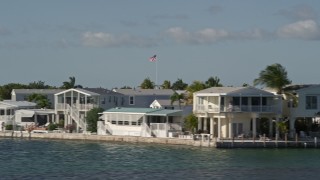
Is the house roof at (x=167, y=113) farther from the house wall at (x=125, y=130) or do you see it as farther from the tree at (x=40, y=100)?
the tree at (x=40, y=100)

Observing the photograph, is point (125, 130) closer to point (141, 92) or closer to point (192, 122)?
point (192, 122)

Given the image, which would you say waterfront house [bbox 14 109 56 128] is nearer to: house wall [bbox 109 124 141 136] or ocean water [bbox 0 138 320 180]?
house wall [bbox 109 124 141 136]

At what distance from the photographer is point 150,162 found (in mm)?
66375

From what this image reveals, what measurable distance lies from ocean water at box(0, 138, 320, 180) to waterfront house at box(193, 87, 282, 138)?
631 cm

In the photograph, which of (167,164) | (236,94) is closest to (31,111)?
(236,94)

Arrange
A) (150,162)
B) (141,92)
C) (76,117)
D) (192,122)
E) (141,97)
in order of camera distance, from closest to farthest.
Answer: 1. (150,162)
2. (192,122)
3. (76,117)
4. (141,97)
5. (141,92)

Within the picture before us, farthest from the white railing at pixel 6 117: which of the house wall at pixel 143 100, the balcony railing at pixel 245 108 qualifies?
the balcony railing at pixel 245 108

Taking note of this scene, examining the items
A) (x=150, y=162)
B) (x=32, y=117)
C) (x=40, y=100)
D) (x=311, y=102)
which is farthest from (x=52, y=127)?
(x=150, y=162)

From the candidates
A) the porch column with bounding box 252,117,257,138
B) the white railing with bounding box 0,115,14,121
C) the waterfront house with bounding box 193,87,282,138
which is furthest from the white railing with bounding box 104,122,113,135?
the white railing with bounding box 0,115,14,121

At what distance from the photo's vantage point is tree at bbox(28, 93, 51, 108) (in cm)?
11875

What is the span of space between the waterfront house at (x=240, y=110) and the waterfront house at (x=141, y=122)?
4236 millimetres

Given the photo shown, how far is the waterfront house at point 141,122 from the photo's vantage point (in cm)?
8962

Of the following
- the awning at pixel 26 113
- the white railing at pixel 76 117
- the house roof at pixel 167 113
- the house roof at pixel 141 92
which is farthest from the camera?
the house roof at pixel 141 92

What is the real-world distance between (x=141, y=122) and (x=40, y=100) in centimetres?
3215
